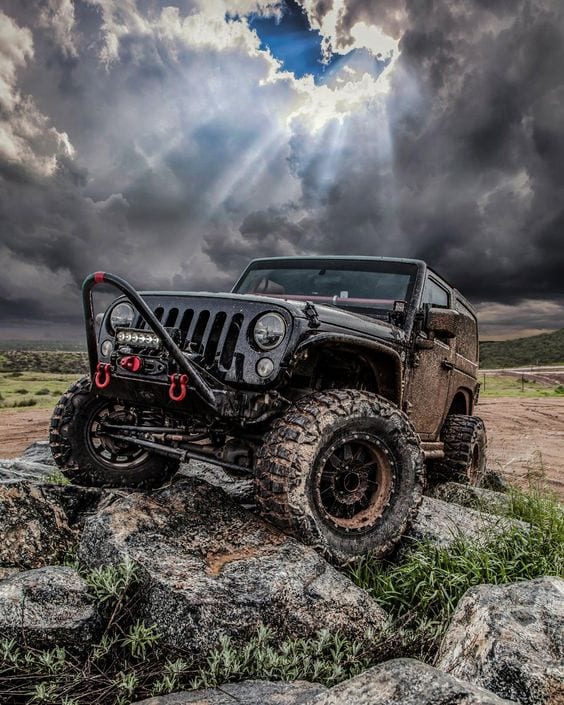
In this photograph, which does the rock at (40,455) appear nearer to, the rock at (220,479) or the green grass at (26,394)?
the rock at (220,479)

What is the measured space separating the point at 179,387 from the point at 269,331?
→ 0.60 m

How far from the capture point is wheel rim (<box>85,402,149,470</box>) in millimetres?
4168

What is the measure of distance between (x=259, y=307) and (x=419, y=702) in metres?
2.31

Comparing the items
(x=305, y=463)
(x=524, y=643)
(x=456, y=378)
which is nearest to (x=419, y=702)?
(x=524, y=643)

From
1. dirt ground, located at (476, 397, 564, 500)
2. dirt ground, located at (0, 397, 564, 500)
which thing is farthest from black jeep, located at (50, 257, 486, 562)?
dirt ground, located at (0, 397, 564, 500)

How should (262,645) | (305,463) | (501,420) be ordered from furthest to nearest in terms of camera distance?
(501,420) < (305,463) < (262,645)

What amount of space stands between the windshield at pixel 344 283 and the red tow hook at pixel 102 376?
1.79m

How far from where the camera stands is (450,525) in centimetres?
391

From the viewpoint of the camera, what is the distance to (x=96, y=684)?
2170 millimetres

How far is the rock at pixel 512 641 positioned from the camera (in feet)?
6.52

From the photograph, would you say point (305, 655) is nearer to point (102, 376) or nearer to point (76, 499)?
point (76, 499)

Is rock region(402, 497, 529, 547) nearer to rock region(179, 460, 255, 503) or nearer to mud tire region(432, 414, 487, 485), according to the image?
rock region(179, 460, 255, 503)

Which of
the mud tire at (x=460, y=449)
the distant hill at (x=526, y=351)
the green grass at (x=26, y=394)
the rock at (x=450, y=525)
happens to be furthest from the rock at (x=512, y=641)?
the distant hill at (x=526, y=351)

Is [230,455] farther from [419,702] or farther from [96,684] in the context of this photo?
[419,702]
